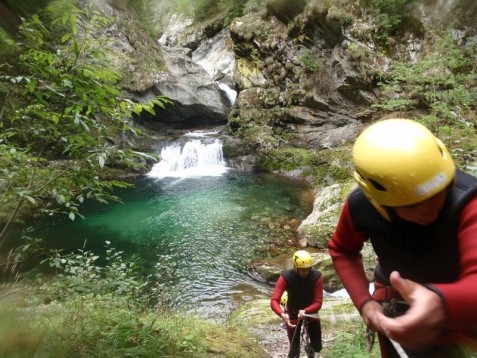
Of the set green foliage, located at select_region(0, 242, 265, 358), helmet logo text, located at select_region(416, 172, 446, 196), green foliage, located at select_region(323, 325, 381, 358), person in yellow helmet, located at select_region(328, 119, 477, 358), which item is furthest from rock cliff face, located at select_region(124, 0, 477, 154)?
helmet logo text, located at select_region(416, 172, 446, 196)

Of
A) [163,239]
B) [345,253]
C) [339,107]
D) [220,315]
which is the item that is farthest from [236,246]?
[339,107]

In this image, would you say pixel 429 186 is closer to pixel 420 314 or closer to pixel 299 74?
pixel 420 314

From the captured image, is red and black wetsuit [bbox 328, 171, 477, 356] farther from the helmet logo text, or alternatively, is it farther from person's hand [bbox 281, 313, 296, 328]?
person's hand [bbox 281, 313, 296, 328]

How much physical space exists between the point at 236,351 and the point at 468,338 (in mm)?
3521

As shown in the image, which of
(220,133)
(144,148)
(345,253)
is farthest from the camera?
(220,133)

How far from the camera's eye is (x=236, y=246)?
1061cm

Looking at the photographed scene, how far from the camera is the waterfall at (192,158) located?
68.5ft

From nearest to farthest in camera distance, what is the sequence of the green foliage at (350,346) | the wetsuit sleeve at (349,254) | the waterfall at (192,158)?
the wetsuit sleeve at (349,254)
the green foliage at (350,346)
the waterfall at (192,158)

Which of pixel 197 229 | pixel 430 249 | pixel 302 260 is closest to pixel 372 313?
pixel 430 249

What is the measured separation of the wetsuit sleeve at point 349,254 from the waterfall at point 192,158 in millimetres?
18813

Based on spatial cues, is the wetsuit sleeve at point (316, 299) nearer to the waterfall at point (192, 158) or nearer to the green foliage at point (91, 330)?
the green foliage at point (91, 330)

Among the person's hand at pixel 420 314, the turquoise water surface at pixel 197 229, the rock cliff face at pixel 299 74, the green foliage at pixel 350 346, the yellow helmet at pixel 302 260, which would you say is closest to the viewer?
the person's hand at pixel 420 314

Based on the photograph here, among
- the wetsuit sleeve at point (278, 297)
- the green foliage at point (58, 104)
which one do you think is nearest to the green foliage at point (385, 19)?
the wetsuit sleeve at point (278, 297)

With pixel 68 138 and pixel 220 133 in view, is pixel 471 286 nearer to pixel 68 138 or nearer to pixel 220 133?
pixel 68 138
